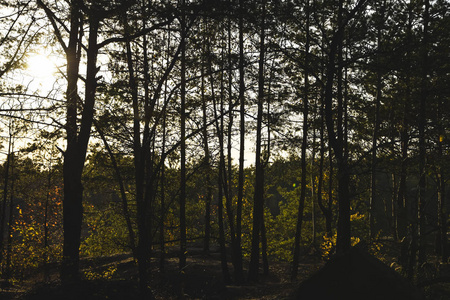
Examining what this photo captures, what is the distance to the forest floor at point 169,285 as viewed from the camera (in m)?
7.97

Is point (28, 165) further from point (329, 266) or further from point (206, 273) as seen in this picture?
point (329, 266)

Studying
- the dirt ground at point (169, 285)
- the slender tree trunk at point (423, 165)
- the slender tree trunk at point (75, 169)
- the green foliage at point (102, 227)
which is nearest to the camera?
the slender tree trunk at point (423, 165)

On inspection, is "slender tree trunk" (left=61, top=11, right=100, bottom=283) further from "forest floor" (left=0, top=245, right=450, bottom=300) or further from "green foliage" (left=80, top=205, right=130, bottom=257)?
"green foliage" (left=80, top=205, right=130, bottom=257)

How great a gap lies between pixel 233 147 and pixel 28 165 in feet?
42.3

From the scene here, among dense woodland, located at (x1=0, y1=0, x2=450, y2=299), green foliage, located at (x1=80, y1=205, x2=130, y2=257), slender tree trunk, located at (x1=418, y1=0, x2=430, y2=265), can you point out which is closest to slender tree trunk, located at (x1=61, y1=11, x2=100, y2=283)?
dense woodland, located at (x1=0, y1=0, x2=450, y2=299)

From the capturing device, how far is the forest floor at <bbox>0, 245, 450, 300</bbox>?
26.1ft

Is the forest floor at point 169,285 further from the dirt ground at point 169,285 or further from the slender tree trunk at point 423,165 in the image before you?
the slender tree trunk at point 423,165

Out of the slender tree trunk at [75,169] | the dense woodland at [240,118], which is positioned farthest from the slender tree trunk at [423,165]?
the slender tree trunk at [75,169]

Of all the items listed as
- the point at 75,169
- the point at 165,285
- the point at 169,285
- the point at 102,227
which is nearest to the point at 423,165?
the point at 75,169

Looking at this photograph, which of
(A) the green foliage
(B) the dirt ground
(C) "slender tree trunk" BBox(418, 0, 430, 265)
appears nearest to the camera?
(C) "slender tree trunk" BBox(418, 0, 430, 265)

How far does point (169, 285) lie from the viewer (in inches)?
588

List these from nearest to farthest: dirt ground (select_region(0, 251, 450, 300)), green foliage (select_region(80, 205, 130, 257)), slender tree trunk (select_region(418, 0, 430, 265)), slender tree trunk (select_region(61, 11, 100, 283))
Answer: slender tree trunk (select_region(418, 0, 430, 265)) < dirt ground (select_region(0, 251, 450, 300)) < slender tree trunk (select_region(61, 11, 100, 283)) < green foliage (select_region(80, 205, 130, 257))

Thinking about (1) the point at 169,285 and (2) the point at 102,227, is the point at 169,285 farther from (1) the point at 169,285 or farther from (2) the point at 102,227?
(2) the point at 102,227

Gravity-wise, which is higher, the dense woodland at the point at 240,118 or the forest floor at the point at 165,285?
the dense woodland at the point at 240,118
